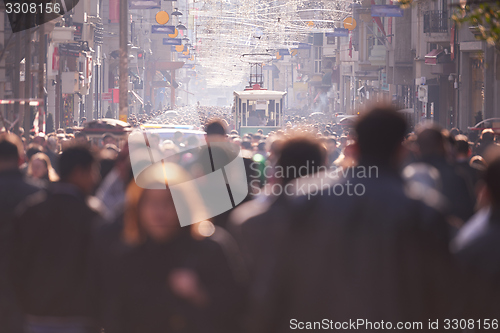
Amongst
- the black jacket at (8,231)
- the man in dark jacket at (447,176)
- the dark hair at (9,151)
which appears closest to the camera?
the black jacket at (8,231)

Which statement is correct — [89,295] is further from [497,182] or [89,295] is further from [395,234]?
[497,182]

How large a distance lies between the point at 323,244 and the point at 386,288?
353 millimetres

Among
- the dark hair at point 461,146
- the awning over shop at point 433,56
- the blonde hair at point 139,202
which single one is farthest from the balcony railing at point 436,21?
the blonde hair at point 139,202

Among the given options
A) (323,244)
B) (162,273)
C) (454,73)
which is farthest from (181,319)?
(454,73)

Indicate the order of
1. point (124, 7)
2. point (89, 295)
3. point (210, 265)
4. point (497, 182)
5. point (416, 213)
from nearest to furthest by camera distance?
point (416, 213) → point (210, 265) → point (497, 182) → point (89, 295) → point (124, 7)

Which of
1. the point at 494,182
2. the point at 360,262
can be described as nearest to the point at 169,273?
the point at 360,262

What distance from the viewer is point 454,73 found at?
33562mm

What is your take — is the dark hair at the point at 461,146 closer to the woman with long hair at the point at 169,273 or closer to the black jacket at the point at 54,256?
the black jacket at the point at 54,256

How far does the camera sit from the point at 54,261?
4578 mm

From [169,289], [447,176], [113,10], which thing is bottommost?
[169,289]

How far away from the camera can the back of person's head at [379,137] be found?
12.8 ft

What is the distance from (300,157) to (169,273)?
1.12m

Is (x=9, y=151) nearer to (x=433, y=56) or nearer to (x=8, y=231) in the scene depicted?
(x=8, y=231)

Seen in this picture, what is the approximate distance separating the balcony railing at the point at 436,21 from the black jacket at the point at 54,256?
30.8 m
